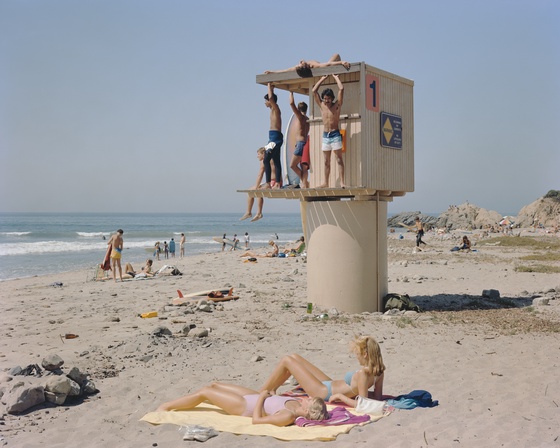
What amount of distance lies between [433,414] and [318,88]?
778 cm

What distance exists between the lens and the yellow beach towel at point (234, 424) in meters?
6.02

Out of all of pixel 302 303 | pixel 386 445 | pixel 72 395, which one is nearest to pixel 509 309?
pixel 302 303

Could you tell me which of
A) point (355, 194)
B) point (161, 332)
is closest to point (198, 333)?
point (161, 332)

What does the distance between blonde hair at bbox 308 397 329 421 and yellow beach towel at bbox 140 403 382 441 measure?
5.8 inches

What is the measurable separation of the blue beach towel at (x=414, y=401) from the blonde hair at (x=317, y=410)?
0.85 metres

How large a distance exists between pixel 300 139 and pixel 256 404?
7468 millimetres

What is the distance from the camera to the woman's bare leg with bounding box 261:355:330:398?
22.2ft

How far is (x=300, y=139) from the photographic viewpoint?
42.5 ft

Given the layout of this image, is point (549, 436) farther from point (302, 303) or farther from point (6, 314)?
point (6, 314)

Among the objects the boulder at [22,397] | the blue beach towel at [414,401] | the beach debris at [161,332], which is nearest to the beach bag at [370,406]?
the blue beach towel at [414,401]

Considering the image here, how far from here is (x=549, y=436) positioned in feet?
19.4

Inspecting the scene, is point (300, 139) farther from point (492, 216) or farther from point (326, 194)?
point (492, 216)

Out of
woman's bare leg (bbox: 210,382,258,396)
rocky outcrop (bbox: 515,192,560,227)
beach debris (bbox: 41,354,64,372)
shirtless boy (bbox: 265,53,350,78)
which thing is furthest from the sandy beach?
rocky outcrop (bbox: 515,192,560,227)

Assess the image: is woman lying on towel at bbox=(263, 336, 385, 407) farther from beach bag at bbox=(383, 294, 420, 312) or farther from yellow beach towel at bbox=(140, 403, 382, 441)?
beach bag at bbox=(383, 294, 420, 312)
